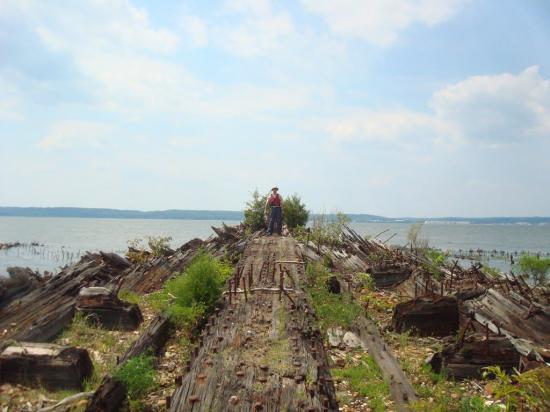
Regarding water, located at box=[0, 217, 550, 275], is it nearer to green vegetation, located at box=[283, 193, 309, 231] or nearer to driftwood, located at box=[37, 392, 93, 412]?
green vegetation, located at box=[283, 193, 309, 231]

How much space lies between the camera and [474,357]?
24.1 feet

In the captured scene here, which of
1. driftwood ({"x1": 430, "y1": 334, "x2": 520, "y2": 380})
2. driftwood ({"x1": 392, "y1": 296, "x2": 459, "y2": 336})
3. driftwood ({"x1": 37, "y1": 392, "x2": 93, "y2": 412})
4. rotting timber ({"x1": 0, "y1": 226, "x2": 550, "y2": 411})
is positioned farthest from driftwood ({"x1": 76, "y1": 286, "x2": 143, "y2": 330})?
driftwood ({"x1": 430, "y1": 334, "x2": 520, "y2": 380})

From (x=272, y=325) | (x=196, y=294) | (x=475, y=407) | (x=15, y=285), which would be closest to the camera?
(x=475, y=407)

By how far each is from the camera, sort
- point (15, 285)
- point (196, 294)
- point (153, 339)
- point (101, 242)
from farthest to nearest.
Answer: point (101, 242), point (15, 285), point (196, 294), point (153, 339)

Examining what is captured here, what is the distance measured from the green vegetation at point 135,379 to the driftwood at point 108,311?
3.90 meters

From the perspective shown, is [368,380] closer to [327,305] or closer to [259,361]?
[259,361]

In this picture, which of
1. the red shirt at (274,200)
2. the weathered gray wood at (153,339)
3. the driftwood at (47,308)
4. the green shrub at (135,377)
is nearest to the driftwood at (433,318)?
the weathered gray wood at (153,339)

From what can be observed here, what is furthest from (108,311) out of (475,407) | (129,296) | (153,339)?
(475,407)

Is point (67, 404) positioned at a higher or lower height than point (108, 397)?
lower

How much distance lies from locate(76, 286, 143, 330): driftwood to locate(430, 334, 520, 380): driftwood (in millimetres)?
6240

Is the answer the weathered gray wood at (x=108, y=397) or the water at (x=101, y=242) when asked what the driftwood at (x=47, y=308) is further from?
the water at (x=101, y=242)

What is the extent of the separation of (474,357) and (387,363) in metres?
1.31

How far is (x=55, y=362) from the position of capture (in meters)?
7.15

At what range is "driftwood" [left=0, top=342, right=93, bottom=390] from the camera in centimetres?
709
